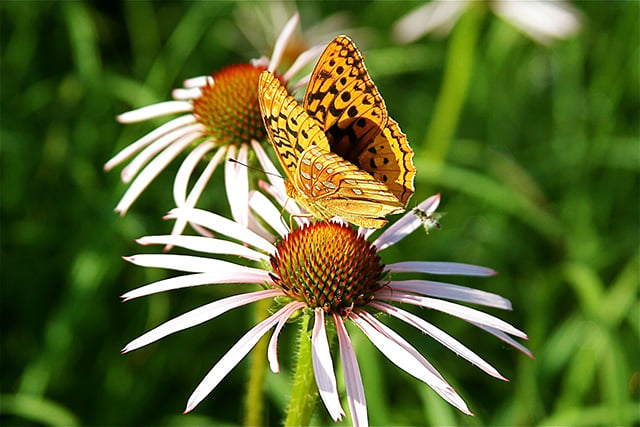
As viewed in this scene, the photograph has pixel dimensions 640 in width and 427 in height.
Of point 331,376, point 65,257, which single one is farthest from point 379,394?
point 65,257

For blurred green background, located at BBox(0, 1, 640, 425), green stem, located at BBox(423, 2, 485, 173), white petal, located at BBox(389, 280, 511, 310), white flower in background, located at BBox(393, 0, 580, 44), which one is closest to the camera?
white petal, located at BBox(389, 280, 511, 310)

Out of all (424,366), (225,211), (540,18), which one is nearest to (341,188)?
(424,366)

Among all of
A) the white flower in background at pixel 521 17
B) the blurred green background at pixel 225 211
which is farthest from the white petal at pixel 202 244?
the white flower in background at pixel 521 17

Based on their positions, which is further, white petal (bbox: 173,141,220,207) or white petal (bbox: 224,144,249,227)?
white petal (bbox: 173,141,220,207)

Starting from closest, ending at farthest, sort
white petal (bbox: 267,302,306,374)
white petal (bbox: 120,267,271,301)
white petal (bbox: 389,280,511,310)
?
1. white petal (bbox: 267,302,306,374)
2. white petal (bbox: 120,267,271,301)
3. white petal (bbox: 389,280,511,310)

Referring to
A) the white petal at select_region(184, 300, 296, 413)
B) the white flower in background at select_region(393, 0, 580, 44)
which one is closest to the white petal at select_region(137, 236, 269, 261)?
the white petal at select_region(184, 300, 296, 413)

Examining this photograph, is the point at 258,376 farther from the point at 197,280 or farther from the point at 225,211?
the point at 225,211

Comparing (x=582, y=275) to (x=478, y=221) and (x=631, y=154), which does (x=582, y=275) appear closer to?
(x=478, y=221)

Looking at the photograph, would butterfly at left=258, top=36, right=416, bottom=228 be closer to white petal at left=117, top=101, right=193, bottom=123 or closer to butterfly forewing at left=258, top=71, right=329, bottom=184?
butterfly forewing at left=258, top=71, right=329, bottom=184
